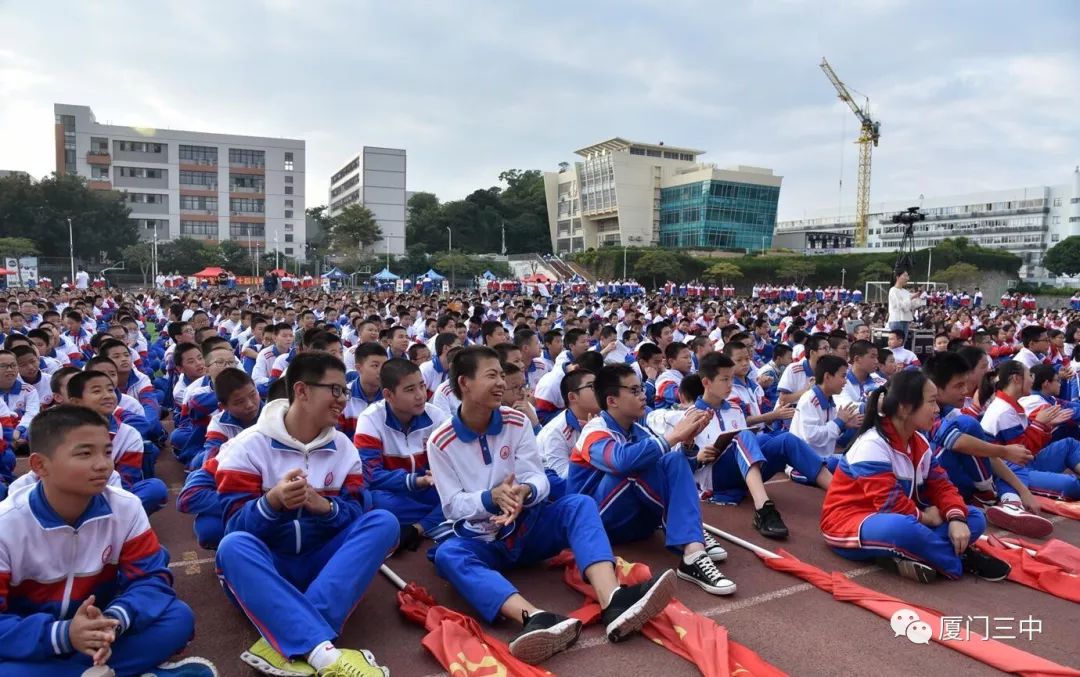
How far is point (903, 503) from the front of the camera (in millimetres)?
3758

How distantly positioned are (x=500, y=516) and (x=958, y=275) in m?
48.1

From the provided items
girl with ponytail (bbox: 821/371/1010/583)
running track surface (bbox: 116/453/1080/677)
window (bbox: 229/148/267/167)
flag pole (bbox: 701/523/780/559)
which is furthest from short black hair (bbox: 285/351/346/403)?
window (bbox: 229/148/267/167)

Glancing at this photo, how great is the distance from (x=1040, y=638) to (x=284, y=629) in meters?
3.11

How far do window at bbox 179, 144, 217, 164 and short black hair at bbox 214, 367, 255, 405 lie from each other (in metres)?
60.0

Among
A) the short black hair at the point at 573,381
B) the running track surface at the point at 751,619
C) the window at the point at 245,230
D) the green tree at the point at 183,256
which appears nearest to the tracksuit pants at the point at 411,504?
the running track surface at the point at 751,619

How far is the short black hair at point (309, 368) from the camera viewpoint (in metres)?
3.15

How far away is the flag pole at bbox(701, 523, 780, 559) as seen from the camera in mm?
3886

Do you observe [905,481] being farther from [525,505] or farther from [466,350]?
[466,350]

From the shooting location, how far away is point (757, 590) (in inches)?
139

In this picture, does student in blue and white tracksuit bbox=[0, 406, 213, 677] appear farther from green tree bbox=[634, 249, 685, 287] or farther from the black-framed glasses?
green tree bbox=[634, 249, 685, 287]

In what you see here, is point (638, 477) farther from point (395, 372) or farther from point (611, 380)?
point (395, 372)

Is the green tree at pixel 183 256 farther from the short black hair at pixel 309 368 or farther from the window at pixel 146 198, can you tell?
the short black hair at pixel 309 368

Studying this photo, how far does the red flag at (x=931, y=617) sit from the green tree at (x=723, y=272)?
1816 inches

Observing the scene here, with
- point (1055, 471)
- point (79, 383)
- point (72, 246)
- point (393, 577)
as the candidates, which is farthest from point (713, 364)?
point (72, 246)
